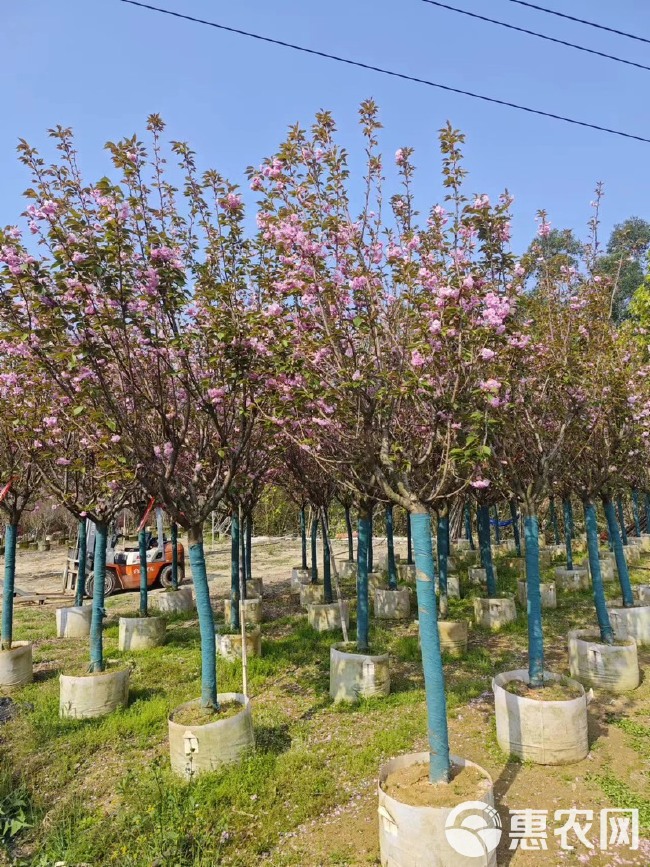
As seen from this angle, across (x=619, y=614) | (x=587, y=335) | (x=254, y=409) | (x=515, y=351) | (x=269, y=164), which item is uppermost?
(x=269, y=164)

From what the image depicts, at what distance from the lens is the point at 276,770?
19.0 feet

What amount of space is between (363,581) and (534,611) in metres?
2.75

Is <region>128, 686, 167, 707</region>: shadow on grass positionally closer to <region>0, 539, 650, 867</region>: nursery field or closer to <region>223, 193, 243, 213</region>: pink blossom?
<region>0, 539, 650, 867</region>: nursery field

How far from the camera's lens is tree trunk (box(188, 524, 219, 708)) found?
6.30 metres

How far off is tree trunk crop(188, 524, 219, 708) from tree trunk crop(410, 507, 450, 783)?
2.53 metres

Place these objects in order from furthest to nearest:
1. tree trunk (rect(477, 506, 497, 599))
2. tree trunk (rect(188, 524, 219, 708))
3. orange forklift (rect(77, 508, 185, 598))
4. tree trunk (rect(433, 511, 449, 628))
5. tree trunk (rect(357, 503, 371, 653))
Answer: orange forklift (rect(77, 508, 185, 598)), tree trunk (rect(477, 506, 497, 599)), tree trunk (rect(433, 511, 449, 628)), tree trunk (rect(357, 503, 371, 653)), tree trunk (rect(188, 524, 219, 708))

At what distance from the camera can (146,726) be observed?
716 centimetres

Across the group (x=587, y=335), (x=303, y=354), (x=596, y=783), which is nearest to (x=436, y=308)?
(x=303, y=354)

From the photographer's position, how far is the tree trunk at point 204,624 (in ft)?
20.7

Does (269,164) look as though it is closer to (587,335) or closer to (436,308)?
(436,308)

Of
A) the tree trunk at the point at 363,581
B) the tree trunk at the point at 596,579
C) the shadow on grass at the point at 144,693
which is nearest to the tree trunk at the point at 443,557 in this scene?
the tree trunk at the point at 363,581

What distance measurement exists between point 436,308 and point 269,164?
2500 millimetres
